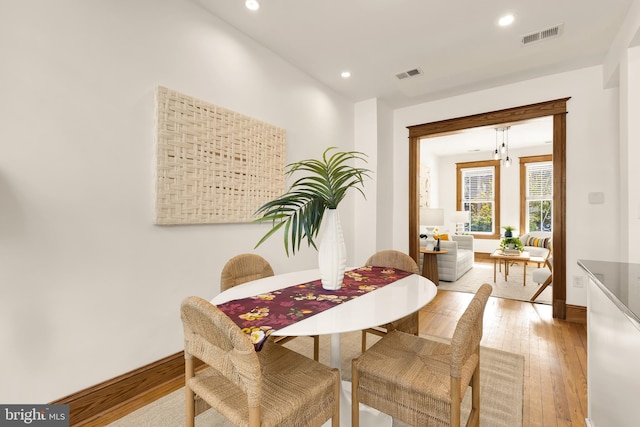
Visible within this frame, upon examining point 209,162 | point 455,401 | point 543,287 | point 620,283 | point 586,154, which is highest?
point 586,154

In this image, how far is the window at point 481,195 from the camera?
7.43 m

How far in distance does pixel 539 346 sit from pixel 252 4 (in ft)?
12.2

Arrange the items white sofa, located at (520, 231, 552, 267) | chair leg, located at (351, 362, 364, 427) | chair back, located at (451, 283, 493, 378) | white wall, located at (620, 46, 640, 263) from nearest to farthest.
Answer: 1. chair back, located at (451, 283, 493, 378)
2. chair leg, located at (351, 362, 364, 427)
3. white wall, located at (620, 46, 640, 263)
4. white sofa, located at (520, 231, 552, 267)

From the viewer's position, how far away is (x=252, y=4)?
2.20 meters

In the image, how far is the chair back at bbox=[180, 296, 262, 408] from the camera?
896 millimetres

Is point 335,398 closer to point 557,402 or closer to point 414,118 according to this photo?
point 557,402

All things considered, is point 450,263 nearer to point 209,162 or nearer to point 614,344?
point 614,344

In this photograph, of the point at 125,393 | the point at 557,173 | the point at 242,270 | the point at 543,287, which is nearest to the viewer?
the point at 125,393

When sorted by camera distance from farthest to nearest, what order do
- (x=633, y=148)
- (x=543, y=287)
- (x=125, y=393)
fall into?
(x=543, y=287) → (x=633, y=148) → (x=125, y=393)

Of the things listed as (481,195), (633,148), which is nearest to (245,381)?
(633,148)

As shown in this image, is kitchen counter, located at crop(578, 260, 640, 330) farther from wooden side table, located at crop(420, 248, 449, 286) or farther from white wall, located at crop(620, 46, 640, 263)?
wooden side table, located at crop(420, 248, 449, 286)

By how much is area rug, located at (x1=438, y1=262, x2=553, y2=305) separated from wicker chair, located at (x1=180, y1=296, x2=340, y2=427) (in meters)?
3.92

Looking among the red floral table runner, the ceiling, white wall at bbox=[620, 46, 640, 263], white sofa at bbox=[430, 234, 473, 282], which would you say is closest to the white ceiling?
white sofa at bbox=[430, 234, 473, 282]

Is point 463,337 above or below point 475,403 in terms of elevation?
above
